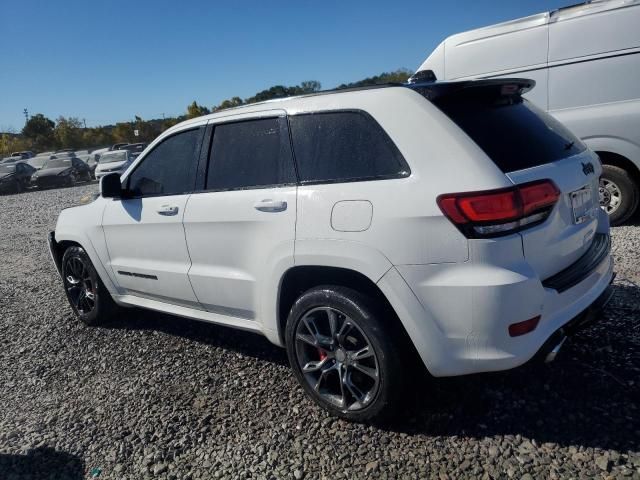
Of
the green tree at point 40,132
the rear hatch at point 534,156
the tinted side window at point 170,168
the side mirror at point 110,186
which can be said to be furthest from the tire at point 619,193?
the green tree at point 40,132

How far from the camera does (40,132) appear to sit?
5844cm

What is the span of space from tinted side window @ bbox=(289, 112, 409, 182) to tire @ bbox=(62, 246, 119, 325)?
2556 mm

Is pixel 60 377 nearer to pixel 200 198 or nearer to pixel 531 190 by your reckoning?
pixel 200 198

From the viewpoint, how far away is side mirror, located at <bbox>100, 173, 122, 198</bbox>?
12.3 feet

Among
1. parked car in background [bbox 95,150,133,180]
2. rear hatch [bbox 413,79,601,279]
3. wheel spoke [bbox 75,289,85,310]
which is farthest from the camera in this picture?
parked car in background [bbox 95,150,133,180]

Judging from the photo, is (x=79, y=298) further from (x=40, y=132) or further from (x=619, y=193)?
(x=40, y=132)

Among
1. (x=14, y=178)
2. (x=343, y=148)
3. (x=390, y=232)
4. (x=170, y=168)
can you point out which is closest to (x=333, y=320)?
(x=390, y=232)

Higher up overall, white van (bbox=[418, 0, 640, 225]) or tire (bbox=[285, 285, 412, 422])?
white van (bbox=[418, 0, 640, 225])

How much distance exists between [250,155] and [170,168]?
0.83 metres

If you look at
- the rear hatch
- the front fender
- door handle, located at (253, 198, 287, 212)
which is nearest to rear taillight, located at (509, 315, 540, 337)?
the rear hatch

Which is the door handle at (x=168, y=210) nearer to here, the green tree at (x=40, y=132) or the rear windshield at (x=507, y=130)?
the rear windshield at (x=507, y=130)

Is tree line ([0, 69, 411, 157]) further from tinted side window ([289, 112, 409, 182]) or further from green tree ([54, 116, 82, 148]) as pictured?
tinted side window ([289, 112, 409, 182])

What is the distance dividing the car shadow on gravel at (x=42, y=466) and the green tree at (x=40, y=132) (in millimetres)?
64961

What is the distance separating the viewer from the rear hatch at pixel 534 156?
2.29 meters
